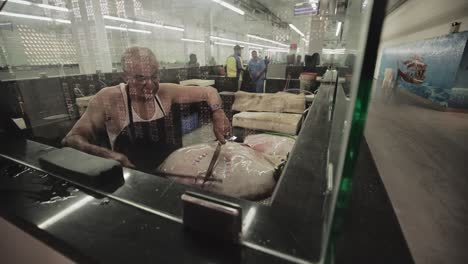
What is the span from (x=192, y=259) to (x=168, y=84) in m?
0.84

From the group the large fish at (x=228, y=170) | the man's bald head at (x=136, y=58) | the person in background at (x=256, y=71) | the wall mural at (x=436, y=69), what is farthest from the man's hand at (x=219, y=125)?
the wall mural at (x=436, y=69)

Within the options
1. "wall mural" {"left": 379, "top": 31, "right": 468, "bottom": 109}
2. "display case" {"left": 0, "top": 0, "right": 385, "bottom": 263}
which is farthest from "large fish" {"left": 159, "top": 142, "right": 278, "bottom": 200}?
"wall mural" {"left": 379, "top": 31, "right": 468, "bottom": 109}

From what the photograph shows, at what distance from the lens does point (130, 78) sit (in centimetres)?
73

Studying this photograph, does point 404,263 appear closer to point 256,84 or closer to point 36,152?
point 36,152

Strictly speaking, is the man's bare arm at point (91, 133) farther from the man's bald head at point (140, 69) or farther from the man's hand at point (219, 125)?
the man's hand at point (219, 125)

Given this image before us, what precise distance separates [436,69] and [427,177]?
4170 millimetres

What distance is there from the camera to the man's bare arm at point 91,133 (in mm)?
710

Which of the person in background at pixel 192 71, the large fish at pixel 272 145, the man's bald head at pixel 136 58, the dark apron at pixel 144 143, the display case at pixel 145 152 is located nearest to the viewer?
the display case at pixel 145 152

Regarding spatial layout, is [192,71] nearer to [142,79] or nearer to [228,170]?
[142,79]

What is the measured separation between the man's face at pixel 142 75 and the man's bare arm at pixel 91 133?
0.15 metres

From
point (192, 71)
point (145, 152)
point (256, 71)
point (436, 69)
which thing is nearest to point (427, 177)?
point (145, 152)

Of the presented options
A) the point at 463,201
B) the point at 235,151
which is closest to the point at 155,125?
the point at 235,151

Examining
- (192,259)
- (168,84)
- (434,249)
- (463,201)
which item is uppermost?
(168,84)

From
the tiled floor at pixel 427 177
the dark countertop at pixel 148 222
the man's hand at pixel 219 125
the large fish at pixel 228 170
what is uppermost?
the dark countertop at pixel 148 222
